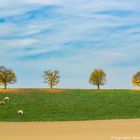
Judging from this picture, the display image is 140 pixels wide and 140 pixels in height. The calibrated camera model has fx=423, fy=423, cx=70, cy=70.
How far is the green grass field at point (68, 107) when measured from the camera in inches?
1292

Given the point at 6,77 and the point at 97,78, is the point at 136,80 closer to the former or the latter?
the point at 97,78

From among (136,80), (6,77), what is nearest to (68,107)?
(6,77)

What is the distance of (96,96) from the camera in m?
45.9

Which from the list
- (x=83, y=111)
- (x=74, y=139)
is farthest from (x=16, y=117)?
(x=74, y=139)

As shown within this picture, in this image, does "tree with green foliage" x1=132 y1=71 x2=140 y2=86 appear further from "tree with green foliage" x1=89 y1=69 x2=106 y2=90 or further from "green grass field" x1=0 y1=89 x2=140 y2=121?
"green grass field" x1=0 y1=89 x2=140 y2=121

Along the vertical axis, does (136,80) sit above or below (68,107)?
above

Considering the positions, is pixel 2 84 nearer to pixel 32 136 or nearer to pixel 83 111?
pixel 83 111

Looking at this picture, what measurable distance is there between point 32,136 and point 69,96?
1081 inches

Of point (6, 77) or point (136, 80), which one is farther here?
Result: point (136, 80)

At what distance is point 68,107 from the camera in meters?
37.8

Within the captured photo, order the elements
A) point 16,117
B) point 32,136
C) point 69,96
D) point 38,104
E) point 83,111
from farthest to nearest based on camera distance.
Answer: point 69,96
point 38,104
point 83,111
point 16,117
point 32,136

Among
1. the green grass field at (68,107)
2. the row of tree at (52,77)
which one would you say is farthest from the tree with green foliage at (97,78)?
the green grass field at (68,107)

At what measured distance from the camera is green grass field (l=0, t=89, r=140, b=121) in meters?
32.8

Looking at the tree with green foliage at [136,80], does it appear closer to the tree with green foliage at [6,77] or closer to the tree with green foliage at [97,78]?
the tree with green foliage at [97,78]
